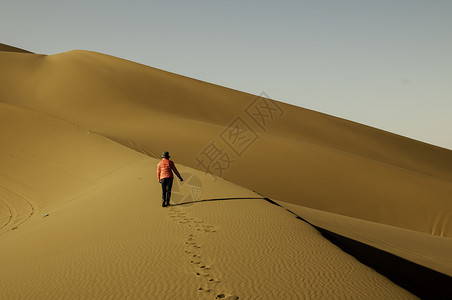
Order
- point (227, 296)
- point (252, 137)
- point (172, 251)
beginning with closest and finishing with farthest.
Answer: point (227, 296), point (172, 251), point (252, 137)

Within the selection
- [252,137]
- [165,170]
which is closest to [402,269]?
[165,170]

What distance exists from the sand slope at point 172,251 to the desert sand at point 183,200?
0.03 metres

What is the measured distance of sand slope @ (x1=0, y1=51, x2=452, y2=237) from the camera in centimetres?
1734

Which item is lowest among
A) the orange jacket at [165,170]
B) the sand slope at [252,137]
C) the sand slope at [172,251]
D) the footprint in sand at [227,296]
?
the footprint in sand at [227,296]

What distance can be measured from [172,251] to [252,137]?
1969 centimetres

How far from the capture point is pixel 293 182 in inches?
709

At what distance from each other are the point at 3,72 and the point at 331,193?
109 ft

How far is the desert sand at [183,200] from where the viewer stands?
14.9ft

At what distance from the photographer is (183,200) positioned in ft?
29.5

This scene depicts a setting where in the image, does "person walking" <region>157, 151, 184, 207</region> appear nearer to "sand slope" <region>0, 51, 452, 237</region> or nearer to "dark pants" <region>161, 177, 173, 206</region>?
"dark pants" <region>161, 177, 173, 206</region>

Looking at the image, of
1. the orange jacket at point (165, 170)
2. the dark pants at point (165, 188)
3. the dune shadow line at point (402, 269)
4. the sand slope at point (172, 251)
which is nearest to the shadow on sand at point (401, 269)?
the dune shadow line at point (402, 269)

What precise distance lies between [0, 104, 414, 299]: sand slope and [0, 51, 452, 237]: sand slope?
830 centimetres

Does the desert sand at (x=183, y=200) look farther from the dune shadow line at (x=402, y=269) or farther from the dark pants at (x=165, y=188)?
the dune shadow line at (x=402, y=269)

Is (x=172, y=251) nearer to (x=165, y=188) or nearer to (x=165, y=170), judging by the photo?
(x=165, y=188)
